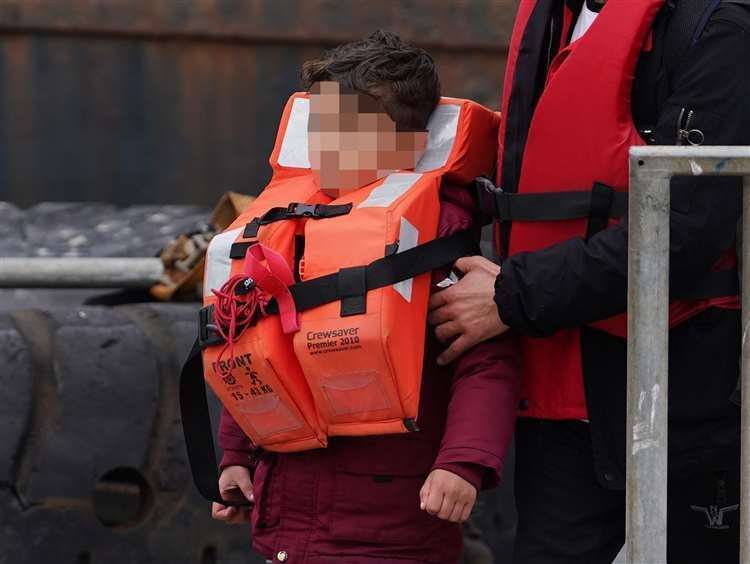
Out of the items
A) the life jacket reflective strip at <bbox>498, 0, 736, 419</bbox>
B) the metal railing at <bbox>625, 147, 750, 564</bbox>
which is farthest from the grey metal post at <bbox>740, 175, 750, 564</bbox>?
the life jacket reflective strip at <bbox>498, 0, 736, 419</bbox>

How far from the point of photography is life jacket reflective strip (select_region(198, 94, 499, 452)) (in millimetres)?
2418

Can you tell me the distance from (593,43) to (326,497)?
959mm

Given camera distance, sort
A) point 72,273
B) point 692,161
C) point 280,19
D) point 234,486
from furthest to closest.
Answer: point 280,19, point 72,273, point 234,486, point 692,161

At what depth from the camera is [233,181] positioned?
4.50 meters

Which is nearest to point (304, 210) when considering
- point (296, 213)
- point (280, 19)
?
point (296, 213)

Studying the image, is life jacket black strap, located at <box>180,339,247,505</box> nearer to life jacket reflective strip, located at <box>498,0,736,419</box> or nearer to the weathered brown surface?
life jacket reflective strip, located at <box>498,0,736,419</box>

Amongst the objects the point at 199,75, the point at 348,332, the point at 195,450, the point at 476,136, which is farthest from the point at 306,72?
the point at 199,75

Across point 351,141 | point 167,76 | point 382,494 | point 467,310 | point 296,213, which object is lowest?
point 382,494

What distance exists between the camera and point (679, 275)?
2.32 m

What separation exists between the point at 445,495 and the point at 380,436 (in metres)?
0.22

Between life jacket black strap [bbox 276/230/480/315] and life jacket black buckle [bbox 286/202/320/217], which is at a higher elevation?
life jacket black buckle [bbox 286/202/320/217]

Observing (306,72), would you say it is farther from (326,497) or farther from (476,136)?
(326,497)

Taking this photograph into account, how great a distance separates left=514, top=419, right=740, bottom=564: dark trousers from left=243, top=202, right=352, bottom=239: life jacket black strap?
21.0 inches

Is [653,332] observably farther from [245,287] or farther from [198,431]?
[198,431]
